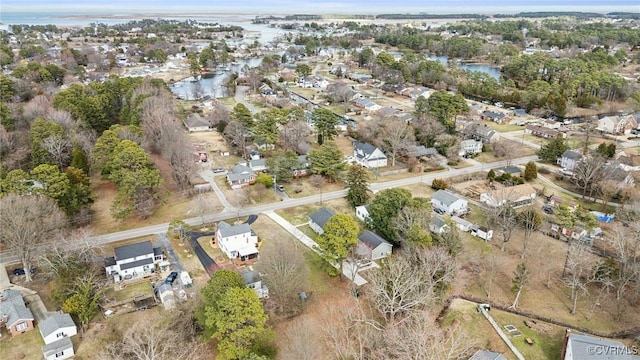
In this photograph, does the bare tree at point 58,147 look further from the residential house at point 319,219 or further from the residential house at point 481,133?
the residential house at point 481,133

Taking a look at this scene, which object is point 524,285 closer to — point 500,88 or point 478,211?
point 478,211

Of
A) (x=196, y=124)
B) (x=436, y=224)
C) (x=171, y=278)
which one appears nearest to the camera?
(x=171, y=278)

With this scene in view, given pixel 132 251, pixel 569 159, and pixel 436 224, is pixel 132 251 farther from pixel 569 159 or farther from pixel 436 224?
pixel 569 159

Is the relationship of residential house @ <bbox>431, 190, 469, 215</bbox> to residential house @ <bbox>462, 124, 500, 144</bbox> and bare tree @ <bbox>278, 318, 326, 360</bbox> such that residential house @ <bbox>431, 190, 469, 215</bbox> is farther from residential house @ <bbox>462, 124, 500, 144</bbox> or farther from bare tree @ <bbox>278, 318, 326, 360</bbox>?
residential house @ <bbox>462, 124, 500, 144</bbox>

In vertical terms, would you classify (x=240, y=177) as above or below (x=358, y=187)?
below

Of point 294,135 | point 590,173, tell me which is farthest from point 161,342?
point 590,173

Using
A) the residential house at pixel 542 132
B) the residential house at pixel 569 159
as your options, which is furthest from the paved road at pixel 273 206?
the residential house at pixel 542 132

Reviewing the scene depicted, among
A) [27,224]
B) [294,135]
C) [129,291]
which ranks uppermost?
[27,224]
